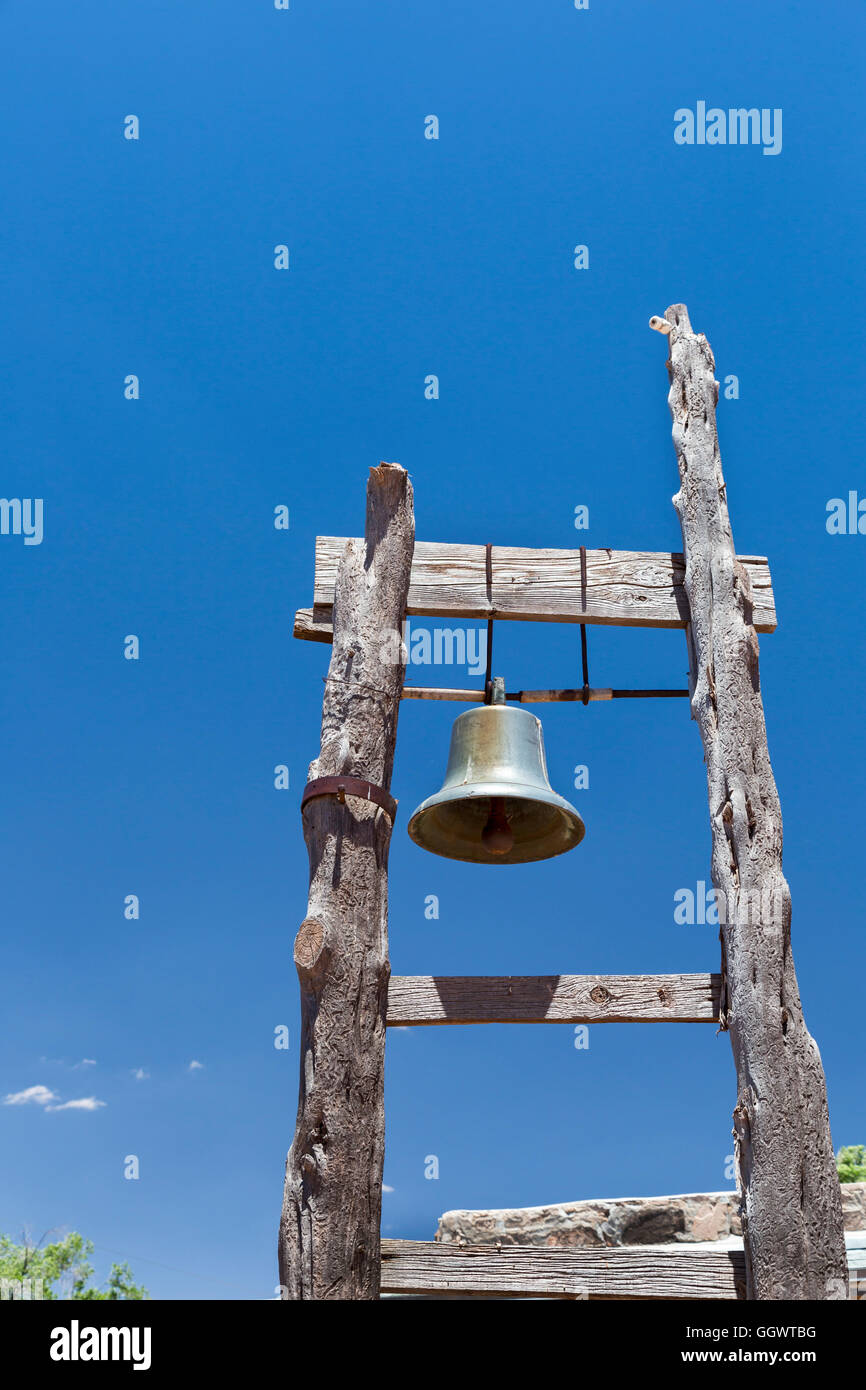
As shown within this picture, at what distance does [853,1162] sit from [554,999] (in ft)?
43.0

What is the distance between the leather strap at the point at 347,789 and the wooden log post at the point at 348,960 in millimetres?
15

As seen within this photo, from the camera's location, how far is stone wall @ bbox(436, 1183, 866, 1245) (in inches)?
339

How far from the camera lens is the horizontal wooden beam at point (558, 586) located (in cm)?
543

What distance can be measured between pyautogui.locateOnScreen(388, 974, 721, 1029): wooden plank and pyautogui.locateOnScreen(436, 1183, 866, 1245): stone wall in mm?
4692

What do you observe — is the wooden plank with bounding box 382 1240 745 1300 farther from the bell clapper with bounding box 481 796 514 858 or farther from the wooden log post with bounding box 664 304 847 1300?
the bell clapper with bounding box 481 796 514 858

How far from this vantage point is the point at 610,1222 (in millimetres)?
8664

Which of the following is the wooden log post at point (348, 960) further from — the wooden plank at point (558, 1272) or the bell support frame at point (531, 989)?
the wooden plank at point (558, 1272)

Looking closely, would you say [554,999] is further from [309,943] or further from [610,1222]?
[610,1222]

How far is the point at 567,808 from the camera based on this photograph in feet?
16.9

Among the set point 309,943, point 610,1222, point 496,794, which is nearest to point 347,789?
point 309,943

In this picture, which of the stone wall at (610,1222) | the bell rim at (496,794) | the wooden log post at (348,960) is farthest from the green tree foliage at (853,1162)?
the wooden log post at (348,960)

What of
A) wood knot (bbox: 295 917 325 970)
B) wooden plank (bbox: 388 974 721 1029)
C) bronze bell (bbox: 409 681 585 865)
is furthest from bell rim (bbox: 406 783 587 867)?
wood knot (bbox: 295 917 325 970)

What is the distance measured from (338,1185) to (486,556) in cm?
301
